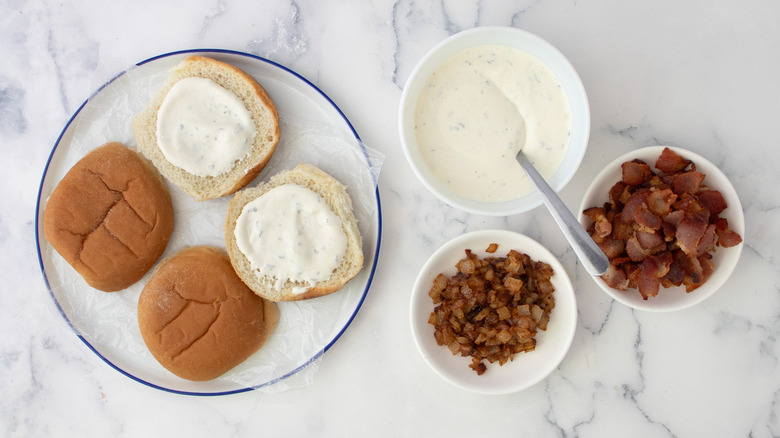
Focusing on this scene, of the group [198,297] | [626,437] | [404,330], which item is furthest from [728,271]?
[198,297]

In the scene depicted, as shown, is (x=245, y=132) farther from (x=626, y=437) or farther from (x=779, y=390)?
(x=779, y=390)

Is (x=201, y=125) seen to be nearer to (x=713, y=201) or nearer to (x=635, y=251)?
(x=635, y=251)

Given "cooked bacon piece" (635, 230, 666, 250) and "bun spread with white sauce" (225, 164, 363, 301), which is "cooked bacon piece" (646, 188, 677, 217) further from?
"bun spread with white sauce" (225, 164, 363, 301)

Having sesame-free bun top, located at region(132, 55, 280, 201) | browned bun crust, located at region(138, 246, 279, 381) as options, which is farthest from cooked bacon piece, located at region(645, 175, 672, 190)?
browned bun crust, located at region(138, 246, 279, 381)

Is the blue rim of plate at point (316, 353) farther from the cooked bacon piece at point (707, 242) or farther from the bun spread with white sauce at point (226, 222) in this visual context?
the cooked bacon piece at point (707, 242)

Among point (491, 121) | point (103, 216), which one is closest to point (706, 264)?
point (491, 121)

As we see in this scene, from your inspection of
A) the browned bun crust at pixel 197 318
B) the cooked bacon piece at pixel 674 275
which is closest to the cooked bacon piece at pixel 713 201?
the cooked bacon piece at pixel 674 275
